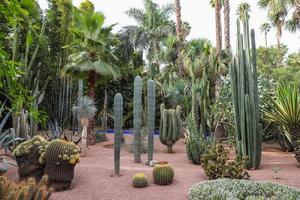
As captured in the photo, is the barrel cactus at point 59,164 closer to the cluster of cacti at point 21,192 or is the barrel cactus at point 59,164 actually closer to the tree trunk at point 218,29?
the cluster of cacti at point 21,192

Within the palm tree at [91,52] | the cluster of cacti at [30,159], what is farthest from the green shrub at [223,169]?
the palm tree at [91,52]

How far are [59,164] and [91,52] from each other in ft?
21.3

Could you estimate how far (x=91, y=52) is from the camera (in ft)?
35.8

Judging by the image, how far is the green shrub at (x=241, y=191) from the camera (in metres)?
4.30

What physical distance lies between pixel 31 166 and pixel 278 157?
6.47 meters

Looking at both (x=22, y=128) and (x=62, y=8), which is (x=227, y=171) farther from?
(x=62, y=8)

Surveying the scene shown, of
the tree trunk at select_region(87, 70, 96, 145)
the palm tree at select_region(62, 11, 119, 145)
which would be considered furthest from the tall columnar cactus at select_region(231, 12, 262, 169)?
the tree trunk at select_region(87, 70, 96, 145)

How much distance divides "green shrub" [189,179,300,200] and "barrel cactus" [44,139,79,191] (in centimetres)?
224

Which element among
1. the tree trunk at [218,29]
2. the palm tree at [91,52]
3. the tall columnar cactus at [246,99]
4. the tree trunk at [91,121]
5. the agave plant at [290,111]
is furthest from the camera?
the tree trunk at [218,29]

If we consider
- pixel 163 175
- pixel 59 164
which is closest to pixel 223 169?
pixel 163 175

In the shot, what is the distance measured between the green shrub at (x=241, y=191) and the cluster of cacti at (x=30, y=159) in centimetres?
291

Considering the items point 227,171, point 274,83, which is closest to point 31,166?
point 227,171

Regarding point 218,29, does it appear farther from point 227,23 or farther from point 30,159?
point 30,159

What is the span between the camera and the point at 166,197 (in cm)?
494
